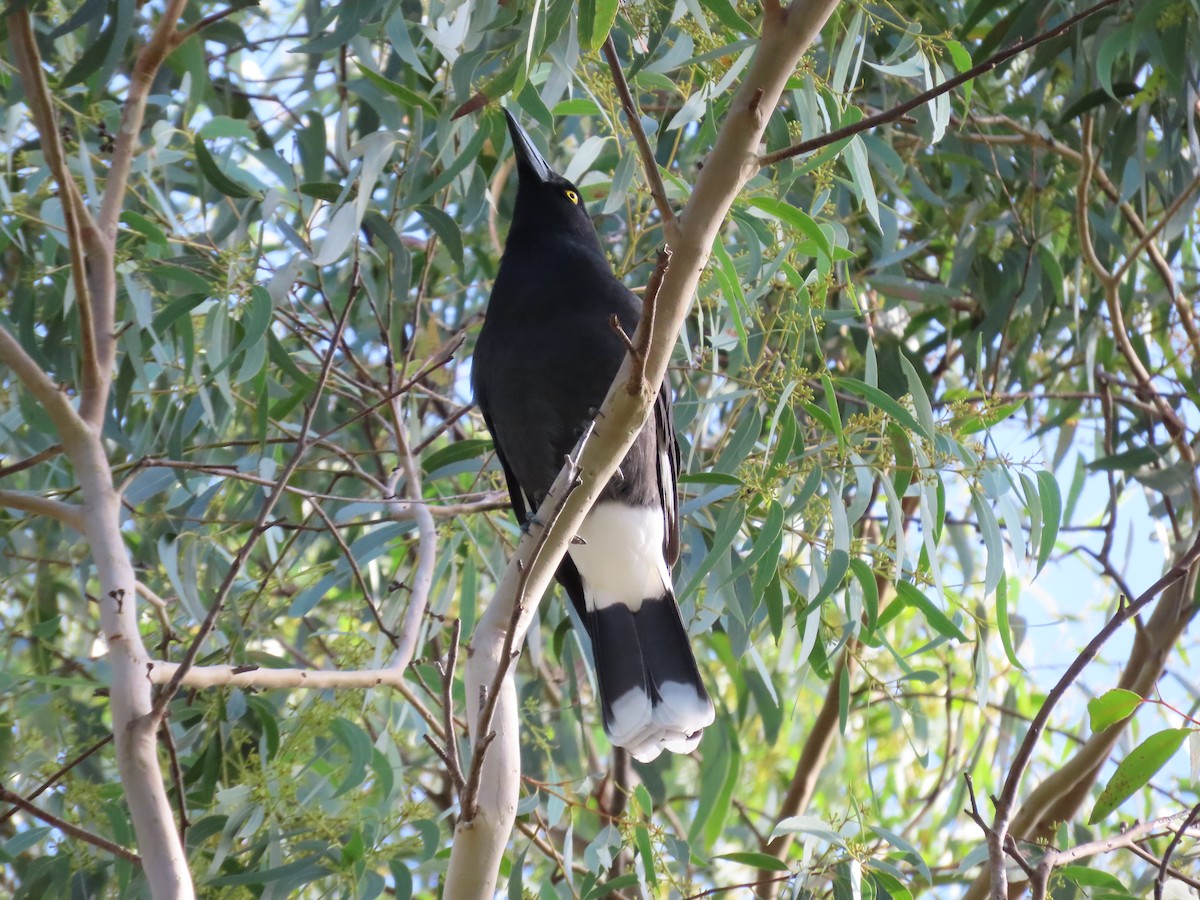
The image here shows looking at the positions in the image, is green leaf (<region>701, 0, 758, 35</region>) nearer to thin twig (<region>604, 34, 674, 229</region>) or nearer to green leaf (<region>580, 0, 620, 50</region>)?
green leaf (<region>580, 0, 620, 50</region>)

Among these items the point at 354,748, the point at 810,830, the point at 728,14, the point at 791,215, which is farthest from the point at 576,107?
the point at 810,830

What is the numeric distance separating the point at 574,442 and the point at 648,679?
1.45 ft

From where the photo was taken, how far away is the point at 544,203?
2.72 metres

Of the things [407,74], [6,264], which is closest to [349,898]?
[407,74]

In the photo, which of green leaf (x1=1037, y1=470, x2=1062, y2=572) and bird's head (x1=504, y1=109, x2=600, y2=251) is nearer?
green leaf (x1=1037, y1=470, x2=1062, y2=572)

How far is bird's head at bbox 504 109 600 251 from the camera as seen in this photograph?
2674mm

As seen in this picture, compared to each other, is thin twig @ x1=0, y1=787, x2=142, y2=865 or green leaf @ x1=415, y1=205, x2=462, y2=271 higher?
green leaf @ x1=415, y1=205, x2=462, y2=271

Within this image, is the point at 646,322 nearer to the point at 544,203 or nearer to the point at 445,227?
the point at 445,227

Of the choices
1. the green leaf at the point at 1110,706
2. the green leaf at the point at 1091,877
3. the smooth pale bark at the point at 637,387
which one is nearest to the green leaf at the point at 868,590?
the green leaf at the point at 1091,877

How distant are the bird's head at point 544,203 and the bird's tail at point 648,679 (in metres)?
0.74

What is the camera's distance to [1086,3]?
102 inches

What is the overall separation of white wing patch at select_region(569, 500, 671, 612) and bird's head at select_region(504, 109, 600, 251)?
537mm

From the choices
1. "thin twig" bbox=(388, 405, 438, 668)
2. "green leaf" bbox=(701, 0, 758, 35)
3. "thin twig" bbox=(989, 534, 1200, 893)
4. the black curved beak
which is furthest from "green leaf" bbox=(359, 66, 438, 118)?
"thin twig" bbox=(989, 534, 1200, 893)

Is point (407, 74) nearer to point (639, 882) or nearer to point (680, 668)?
point (680, 668)
